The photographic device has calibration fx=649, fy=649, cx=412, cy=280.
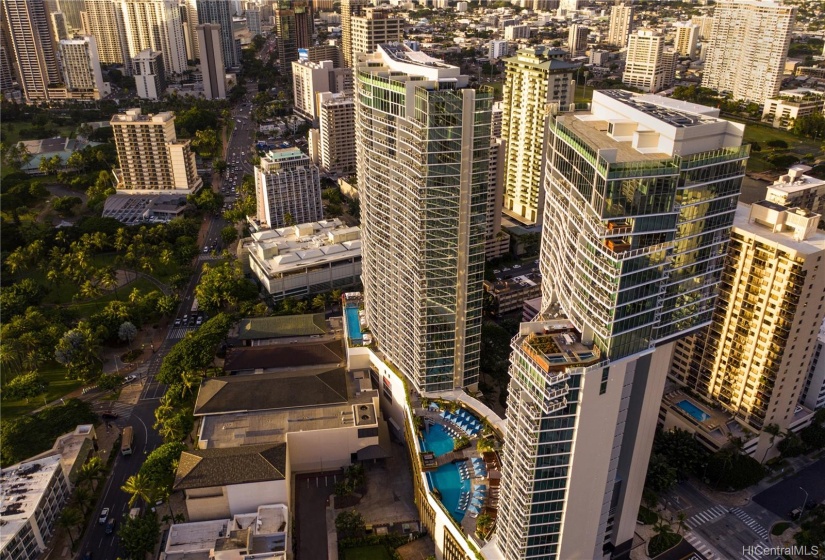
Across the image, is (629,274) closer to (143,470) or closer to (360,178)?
(360,178)

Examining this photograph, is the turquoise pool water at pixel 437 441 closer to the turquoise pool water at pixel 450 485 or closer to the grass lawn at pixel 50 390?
the turquoise pool water at pixel 450 485

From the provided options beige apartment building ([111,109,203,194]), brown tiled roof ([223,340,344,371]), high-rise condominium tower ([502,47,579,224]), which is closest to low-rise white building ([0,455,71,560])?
brown tiled roof ([223,340,344,371])

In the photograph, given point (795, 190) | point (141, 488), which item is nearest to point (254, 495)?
point (141, 488)

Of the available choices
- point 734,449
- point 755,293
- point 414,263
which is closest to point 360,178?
point 414,263

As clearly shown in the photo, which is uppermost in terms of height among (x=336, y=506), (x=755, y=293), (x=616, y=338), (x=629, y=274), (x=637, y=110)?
(x=637, y=110)

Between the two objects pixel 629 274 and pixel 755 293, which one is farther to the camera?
pixel 755 293

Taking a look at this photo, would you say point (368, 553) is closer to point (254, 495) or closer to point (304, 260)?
point (254, 495)

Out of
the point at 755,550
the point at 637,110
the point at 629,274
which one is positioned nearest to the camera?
the point at 629,274

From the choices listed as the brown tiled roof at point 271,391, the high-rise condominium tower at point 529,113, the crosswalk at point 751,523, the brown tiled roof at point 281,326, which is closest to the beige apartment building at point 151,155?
the brown tiled roof at point 281,326
